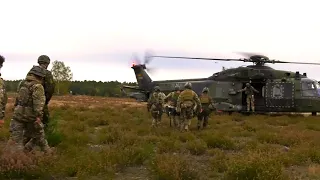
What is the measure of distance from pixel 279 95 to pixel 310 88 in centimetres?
161

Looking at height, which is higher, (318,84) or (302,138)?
(318,84)

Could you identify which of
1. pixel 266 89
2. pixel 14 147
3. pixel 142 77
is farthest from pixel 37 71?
pixel 142 77

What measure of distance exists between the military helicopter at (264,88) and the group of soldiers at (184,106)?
4.91 metres

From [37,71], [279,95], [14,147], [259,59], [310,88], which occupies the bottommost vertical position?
[14,147]

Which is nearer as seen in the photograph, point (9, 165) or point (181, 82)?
point (9, 165)

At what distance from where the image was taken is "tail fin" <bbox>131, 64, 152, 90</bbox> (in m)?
24.6

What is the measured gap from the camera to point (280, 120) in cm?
1739

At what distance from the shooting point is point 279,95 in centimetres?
1958

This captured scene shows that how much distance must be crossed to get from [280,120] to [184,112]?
6616 mm

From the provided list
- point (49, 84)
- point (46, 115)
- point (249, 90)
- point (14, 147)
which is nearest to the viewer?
point (14, 147)

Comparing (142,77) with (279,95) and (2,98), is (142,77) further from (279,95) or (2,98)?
(2,98)

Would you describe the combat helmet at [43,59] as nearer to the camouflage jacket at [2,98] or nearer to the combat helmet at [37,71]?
the combat helmet at [37,71]

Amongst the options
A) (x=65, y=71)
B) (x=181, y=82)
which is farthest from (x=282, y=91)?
(x=65, y=71)

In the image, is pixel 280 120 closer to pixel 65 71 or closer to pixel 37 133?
pixel 37 133
